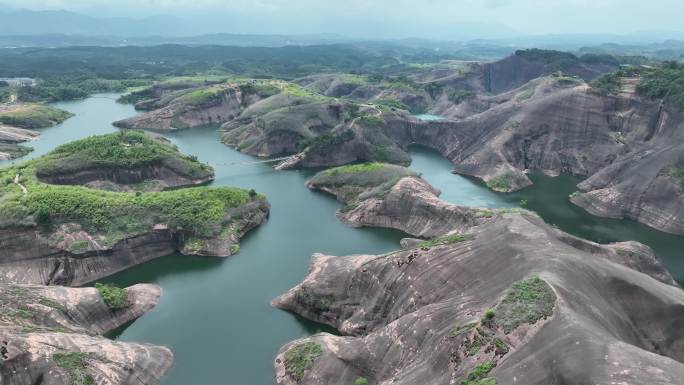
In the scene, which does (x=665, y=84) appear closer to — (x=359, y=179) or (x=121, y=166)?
(x=359, y=179)

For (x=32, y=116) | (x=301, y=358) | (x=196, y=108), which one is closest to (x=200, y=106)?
(x=196, y=108)

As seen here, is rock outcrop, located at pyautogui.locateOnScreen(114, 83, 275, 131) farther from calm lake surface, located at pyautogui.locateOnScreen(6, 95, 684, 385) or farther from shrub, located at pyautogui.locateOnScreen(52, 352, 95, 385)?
shrub, located at pyautogui.locateOnScreen(52, 352, 95, 385)

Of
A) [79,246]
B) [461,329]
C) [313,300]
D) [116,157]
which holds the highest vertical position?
[116,157]

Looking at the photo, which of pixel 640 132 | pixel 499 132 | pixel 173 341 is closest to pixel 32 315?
pixel 173 341

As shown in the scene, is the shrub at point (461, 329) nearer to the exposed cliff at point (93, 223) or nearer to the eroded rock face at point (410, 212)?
the eroded rock face at point (410, 212)

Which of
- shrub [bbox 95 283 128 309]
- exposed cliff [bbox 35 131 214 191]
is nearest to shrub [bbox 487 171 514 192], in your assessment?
exposed cliff [bbox 35 131 214 191]
